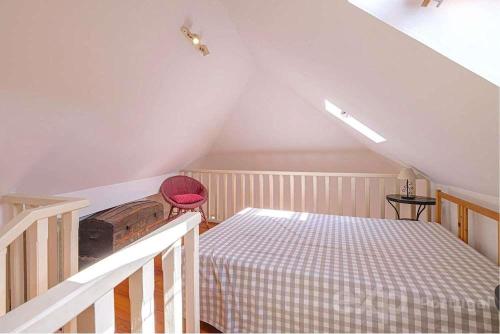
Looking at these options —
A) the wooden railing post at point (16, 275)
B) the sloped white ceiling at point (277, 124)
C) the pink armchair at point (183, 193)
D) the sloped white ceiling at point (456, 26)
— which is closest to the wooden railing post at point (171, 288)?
the sloped white ceiling at point (456, 26)

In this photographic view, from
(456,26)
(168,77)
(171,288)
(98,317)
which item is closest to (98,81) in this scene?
(168,77)

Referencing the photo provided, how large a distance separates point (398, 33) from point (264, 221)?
1.78 metres

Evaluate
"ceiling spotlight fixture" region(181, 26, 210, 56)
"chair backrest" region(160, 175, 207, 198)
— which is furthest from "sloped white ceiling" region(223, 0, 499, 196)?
"chair backrest" region(160, 175, 207, 198)

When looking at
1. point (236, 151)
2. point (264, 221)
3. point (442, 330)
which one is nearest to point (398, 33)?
point (442, 330)

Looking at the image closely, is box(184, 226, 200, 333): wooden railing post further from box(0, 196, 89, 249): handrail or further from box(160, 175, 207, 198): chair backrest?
box(160, 175, 207, 198): chair backrest

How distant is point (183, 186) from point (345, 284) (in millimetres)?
3112

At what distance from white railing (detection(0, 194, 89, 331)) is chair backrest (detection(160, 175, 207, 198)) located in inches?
79.5

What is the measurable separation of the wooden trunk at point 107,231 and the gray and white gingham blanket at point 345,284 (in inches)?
46.7

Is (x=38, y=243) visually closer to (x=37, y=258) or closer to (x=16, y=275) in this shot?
(x=37, y=258)

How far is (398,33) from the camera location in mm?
819

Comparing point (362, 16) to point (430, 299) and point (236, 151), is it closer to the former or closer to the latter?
point (430, 299)

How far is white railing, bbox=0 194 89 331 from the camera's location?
4.24 ft

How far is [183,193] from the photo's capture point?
396 centimetres

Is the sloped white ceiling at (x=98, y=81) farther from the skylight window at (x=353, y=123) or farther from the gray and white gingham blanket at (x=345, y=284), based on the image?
the gray and white gingham blanket at (x=345, y=284)
